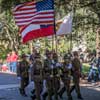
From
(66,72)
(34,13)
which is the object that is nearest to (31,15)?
(34,13)

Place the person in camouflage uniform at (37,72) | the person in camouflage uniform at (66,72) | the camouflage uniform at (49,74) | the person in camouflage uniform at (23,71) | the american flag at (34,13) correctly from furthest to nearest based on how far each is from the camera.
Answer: the person in camouflage uniform at (23,71) → the person in camouflage uniform at (66,72) → the american flag at (34,13) → the camouflage uniform at (49,74) → the person in camouflage uniform at (37,72)

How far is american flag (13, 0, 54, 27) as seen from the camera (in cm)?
1688

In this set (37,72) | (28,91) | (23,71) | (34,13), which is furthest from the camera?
(28,91)

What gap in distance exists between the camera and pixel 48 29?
675 inches

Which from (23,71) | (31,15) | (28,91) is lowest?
(28,91)

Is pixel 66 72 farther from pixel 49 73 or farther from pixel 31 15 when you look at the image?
pixel 31 15

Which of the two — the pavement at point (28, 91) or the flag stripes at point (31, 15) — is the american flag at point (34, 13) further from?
the pavement at point (28, 91)

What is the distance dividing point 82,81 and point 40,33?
10.4 m

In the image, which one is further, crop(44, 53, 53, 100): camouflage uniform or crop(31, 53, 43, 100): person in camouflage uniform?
crop(44, 53, 53, 100): camouflage uniform

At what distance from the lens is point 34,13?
17.0 m

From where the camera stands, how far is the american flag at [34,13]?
16.9 metres

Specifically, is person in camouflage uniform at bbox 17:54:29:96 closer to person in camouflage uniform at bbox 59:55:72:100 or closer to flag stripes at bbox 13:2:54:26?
person in camouflage uniform at bbox 59:55:72:100

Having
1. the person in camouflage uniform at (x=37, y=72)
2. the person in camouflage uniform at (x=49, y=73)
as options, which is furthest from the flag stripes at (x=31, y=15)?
the person in camouflage uniform at (x=37, y=72)

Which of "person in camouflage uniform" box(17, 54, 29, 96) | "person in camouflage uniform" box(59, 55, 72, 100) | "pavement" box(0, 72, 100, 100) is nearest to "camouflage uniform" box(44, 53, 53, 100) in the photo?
"person in camouflage uniform" box(59, 55, 72, 100)
